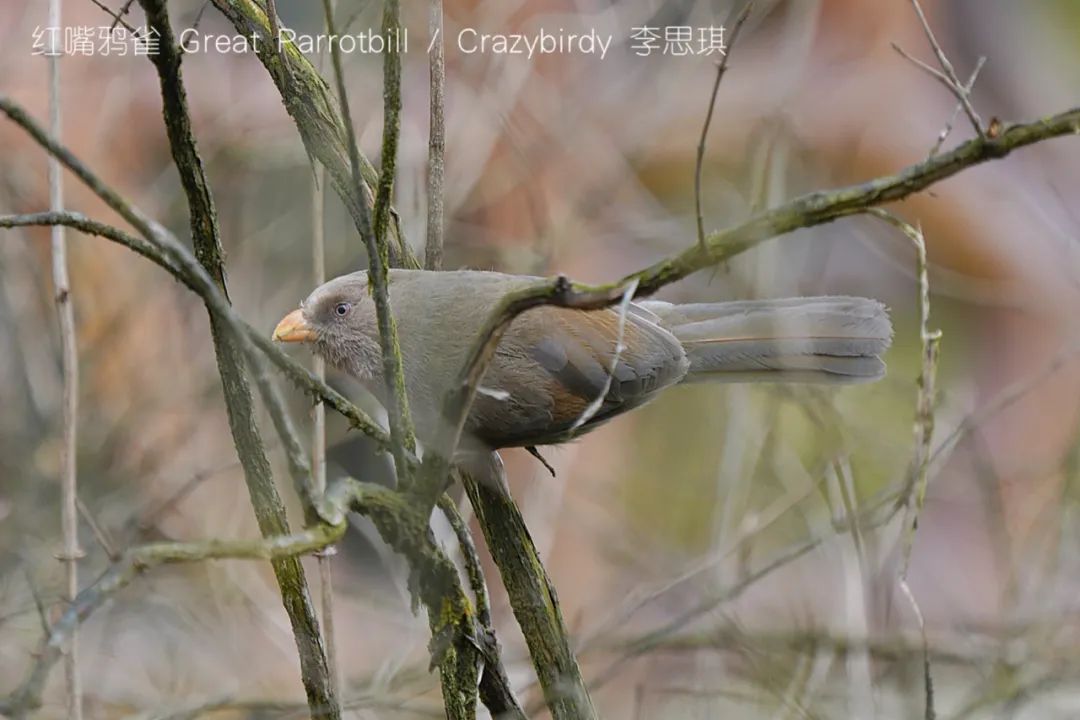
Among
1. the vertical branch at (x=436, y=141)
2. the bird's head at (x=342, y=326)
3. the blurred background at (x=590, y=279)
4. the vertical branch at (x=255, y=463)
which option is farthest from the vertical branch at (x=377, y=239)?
the blurred background at (x=590, y=279)

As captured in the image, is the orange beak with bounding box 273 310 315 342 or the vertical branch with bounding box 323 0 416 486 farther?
the orange beak with bounding box 273 310 315 342

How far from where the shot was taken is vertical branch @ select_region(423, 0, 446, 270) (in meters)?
2.50

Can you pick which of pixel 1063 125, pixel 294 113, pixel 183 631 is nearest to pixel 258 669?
pixel 183 631

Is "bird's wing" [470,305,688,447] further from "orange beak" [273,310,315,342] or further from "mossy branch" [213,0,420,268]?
"mossy branch" [213,0,420,268]

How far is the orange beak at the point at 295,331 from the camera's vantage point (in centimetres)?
315

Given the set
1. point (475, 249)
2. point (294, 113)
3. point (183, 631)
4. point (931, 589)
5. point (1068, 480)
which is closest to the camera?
point (294, 113)

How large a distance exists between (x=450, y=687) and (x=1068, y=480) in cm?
195

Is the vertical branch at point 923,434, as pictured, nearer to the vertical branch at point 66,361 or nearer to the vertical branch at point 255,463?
the vertical branch at point 255,463

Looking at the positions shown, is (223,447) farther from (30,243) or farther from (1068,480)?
(1068,480)

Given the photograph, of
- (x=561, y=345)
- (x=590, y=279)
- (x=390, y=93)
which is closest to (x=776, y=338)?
(x=561, y=345)

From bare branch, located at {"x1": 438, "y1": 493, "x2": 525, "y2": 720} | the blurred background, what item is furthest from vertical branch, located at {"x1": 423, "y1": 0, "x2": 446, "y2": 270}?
the blurred background

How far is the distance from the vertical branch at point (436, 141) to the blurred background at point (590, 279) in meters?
1.37

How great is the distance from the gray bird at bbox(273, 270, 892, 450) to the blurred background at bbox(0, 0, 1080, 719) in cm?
69

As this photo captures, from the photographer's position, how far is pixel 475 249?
237 inches
